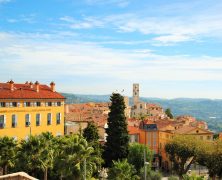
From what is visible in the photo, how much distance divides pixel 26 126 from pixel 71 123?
92.6 feet

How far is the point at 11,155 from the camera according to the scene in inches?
1866

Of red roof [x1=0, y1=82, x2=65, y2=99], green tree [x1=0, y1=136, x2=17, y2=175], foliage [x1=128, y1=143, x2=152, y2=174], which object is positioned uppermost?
red roof [x1=0, y1=82, x2=65, y2=99]

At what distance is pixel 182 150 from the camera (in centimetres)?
7719

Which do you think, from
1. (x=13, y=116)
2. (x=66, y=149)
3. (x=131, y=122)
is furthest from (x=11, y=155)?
(x=131, y=122)

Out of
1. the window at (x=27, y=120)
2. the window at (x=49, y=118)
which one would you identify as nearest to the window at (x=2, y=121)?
the window at (x=27, y=120)

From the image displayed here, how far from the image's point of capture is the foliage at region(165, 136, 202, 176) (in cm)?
7594

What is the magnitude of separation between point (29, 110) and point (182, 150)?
99.1 ft

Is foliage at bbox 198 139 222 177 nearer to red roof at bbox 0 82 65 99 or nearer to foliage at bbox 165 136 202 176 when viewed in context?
A: foliage at bbox 165 136 202 176

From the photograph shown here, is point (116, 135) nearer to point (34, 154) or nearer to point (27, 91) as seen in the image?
point (27, 91)

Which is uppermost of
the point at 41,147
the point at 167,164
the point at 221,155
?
the point at 41,147

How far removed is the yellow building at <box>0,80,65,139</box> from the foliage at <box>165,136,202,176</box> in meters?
22.9

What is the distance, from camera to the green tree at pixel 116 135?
65.9 m

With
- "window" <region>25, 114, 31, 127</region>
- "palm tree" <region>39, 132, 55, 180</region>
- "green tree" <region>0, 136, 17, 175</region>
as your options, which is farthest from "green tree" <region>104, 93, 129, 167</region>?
"green tree" <region>0, 136, 17, 175</region>

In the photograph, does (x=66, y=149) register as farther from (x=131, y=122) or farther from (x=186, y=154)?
(x=131, y=122)
